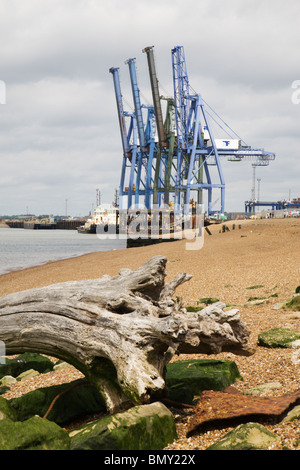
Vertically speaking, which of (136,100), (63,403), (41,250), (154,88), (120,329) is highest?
(154,88)

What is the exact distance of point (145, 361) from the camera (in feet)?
11.5

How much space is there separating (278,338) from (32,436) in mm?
3438

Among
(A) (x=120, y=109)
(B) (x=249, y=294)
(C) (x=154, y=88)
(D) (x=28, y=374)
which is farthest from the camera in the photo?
(A) (x=120, y=109)

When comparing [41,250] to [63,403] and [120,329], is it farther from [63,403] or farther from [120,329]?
[120,329]

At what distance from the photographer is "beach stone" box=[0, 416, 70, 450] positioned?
2.80 meters

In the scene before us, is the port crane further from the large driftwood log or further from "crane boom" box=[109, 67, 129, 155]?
the large driftwood log

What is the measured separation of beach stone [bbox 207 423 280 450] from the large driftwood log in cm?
67

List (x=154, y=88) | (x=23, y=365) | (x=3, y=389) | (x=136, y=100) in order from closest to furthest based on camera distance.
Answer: (x=3, y=389), (x=23, y=365), (x=154, y=88), (x=136, y=100)

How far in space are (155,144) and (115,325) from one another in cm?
6177

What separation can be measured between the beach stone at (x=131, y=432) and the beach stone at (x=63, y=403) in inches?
32.9

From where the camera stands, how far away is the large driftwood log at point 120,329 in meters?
3.48

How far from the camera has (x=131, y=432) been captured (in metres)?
2.90

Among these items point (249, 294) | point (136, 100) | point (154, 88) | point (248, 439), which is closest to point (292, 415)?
point (248, 439)
